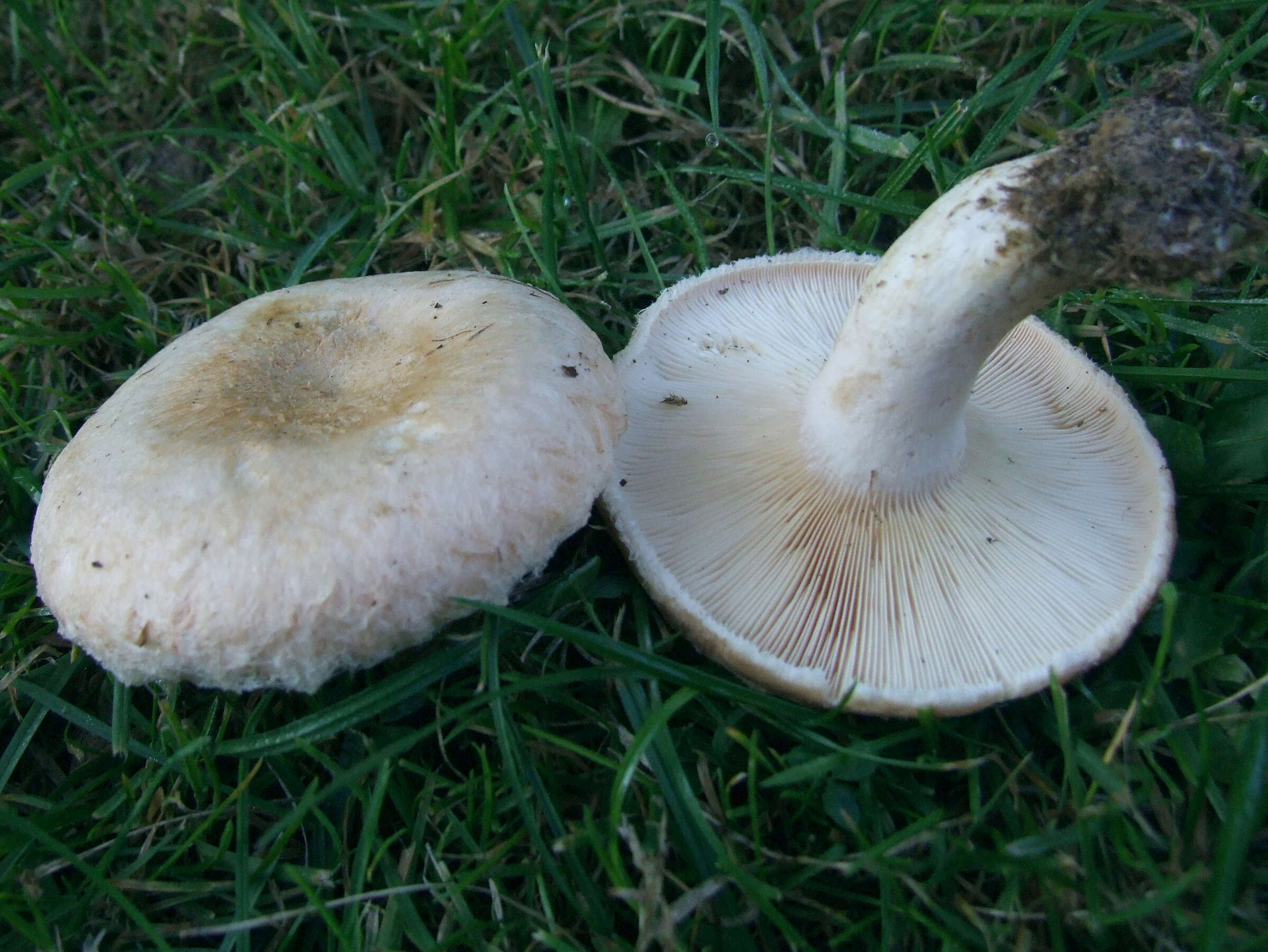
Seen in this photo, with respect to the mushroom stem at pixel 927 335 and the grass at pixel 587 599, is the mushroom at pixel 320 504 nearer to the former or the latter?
the grass at pixel 587 599

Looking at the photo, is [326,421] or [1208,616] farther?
[1208,616]

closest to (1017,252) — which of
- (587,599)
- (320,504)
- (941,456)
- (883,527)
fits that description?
(941,456)

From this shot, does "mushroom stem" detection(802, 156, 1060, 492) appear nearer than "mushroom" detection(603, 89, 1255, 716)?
No

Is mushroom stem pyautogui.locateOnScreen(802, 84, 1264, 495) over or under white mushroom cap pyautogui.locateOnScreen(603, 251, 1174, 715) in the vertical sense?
over

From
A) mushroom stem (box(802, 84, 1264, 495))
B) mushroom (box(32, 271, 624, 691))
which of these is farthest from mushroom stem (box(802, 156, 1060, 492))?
mushroom (box(32, 271, 624, 691))

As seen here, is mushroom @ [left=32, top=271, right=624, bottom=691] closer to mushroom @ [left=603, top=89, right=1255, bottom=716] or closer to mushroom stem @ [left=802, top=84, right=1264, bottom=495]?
mushroom @ [left=603, top=89, right=1255, bottom=716]

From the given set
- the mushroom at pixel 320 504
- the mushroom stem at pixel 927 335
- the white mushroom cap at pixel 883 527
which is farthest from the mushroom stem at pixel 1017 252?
the mushroom at pixel 320 504

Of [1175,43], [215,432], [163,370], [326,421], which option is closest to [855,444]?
[326,421]

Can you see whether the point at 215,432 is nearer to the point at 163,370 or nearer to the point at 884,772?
the point at 163,370

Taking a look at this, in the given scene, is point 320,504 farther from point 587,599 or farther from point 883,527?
point 883,527
